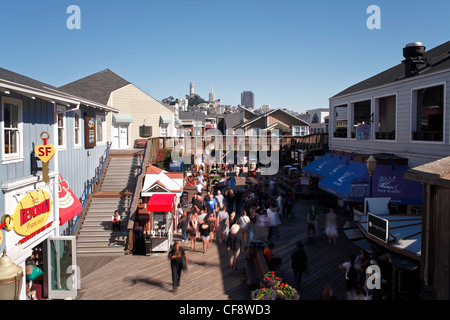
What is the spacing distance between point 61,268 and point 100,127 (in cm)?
1234

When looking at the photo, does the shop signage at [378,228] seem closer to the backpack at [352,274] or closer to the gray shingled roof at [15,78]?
the backpack at [352,274]

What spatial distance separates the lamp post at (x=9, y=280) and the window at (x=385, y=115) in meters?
18.0

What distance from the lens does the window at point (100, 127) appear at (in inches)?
791

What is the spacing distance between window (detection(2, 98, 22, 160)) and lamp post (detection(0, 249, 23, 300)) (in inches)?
126

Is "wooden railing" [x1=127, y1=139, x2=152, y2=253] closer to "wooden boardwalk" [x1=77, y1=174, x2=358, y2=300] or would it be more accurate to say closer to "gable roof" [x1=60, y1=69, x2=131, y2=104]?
"wooden boardwalk" [x1=77, y1=174, x2=358, y2=300]

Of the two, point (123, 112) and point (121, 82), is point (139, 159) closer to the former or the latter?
point (123, 112)

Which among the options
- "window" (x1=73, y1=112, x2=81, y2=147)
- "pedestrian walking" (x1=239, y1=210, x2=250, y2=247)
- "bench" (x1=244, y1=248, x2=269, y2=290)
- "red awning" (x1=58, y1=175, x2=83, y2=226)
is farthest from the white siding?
"window" (x1=73, y1=112, x2=81, y2=147)

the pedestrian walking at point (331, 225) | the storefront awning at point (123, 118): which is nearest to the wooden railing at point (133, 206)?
the pedestrian walking at point (331, 225)

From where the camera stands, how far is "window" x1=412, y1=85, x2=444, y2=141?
49.1 feet
